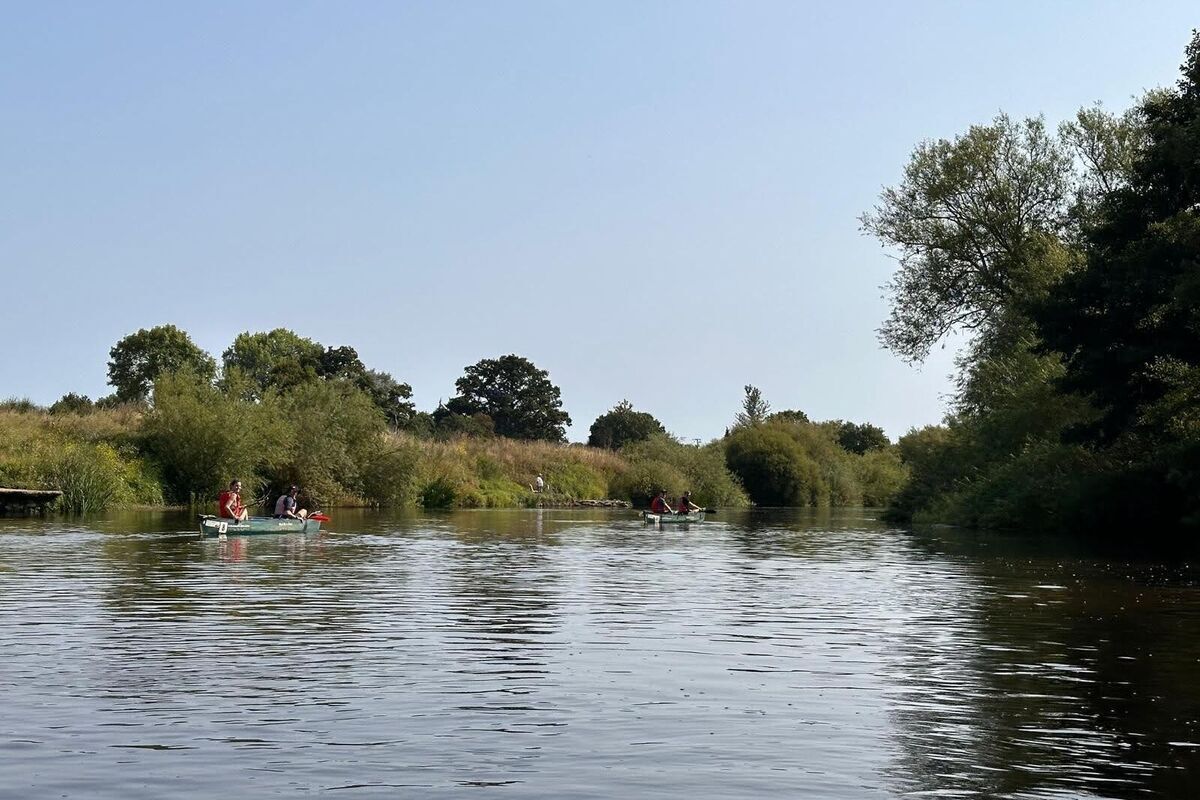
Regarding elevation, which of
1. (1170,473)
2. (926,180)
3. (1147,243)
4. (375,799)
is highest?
(926,180)

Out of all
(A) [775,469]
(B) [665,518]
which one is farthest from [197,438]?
(A) [775,469]

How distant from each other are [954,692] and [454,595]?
35.0 ft

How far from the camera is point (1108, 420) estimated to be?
3888cm

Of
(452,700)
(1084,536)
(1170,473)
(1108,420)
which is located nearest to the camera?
(452,700)

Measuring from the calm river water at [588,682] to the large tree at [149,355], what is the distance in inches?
3348

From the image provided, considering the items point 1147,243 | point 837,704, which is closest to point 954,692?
point 837,704

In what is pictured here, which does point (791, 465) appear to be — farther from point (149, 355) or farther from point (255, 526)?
point (255, 526)

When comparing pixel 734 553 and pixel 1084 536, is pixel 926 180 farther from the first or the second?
pixel 734 553

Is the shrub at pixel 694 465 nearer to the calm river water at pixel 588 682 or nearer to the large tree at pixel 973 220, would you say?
the large tree at pixel 973 220

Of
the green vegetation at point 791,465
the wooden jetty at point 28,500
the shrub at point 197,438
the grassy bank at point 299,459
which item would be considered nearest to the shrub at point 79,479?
the grassy bank at point 299,459

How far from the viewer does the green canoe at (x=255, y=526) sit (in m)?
36.1

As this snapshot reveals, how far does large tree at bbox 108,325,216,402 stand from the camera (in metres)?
109

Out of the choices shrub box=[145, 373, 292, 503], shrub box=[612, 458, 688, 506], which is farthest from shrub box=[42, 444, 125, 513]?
shrub box=[612, 458, 688, 506]

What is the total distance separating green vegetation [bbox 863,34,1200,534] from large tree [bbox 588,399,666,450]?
2508 inches
